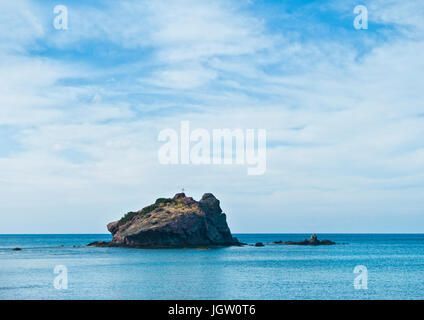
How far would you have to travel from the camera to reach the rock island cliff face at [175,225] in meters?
140

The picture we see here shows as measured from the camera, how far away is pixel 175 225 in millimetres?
138375

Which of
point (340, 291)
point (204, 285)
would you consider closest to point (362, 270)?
point (340, 291)

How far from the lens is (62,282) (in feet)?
200

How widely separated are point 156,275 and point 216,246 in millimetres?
85936

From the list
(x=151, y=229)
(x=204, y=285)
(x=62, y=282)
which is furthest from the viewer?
(x=151, y=229)

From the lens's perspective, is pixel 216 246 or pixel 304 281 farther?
pixel 216 246

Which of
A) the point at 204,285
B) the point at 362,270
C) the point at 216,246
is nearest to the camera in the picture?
the point at 204,285

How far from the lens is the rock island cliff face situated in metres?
140
